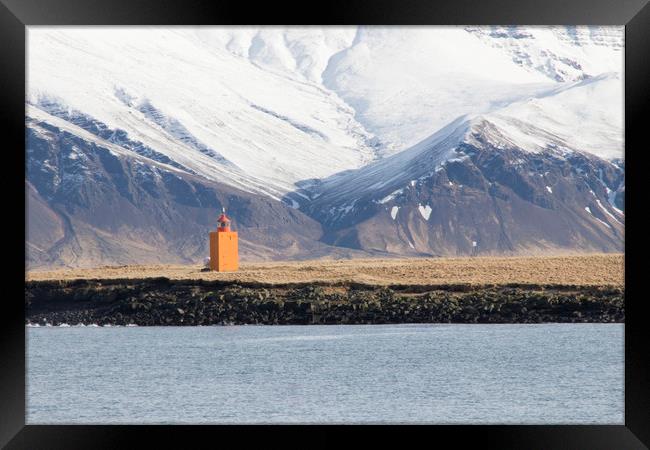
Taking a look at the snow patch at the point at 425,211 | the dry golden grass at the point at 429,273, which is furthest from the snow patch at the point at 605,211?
the dry golden grass at the point at 429,273

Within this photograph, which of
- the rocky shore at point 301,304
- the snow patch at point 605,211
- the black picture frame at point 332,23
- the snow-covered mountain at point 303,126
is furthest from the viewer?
the snow patch at point 605,211

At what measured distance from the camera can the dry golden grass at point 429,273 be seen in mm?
53750

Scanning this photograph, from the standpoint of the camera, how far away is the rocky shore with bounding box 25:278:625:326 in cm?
4812

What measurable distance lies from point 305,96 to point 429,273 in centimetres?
12090

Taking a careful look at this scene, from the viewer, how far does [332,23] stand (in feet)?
A: 32.4

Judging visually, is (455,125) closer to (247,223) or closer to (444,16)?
(247,223)

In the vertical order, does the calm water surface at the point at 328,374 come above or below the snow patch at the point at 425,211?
below

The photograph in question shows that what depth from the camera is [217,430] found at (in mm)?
9914

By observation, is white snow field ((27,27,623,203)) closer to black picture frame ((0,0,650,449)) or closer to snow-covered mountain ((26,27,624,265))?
snow-covered mountain ((26,27,624,265))

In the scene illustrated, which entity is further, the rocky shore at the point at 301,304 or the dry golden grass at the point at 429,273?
the dry golden grass at the point at 429,273

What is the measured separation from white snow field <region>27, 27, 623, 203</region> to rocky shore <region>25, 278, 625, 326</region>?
91.0 meters

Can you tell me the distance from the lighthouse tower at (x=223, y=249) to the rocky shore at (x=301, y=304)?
416 centimetres

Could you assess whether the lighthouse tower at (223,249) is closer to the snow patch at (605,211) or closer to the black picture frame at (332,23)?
the black picture frame at (332,23)

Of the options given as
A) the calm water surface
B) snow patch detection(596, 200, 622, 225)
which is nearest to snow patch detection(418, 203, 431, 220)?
snow patch detection(596, 200, 622, 225)
